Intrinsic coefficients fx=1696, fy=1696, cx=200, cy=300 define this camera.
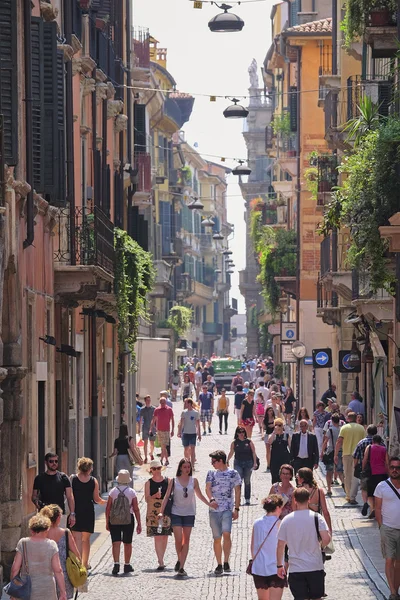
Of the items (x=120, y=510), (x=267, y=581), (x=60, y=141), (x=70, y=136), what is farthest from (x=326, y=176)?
(x=267, y=581)

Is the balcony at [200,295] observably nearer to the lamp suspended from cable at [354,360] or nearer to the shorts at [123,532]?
the lamp suspended from cable at [354,360]

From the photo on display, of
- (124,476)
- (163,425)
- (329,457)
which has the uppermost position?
(163,425)

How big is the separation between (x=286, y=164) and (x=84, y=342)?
2629 cm

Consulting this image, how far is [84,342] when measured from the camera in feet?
97.3

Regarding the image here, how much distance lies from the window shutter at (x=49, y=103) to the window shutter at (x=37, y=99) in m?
0.05

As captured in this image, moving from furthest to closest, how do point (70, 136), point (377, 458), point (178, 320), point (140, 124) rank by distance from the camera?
point (178, 320) < point (140, 124) < point (70, 136) < point (377, 458)

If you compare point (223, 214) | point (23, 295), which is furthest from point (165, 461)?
point (223, 214)

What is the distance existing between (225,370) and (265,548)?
6582 cm

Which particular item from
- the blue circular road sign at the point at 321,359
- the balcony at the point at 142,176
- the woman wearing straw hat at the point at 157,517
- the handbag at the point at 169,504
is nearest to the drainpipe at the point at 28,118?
the woman wearing straw hat at the point at 157,517

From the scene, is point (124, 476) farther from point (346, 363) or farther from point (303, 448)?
point (346, 363)

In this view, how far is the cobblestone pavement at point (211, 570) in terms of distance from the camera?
17625mm

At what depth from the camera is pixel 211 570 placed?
1986cm

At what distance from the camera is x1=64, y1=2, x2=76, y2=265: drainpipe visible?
24406 millimetres

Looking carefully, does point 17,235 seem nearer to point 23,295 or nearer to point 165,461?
point 23,295
